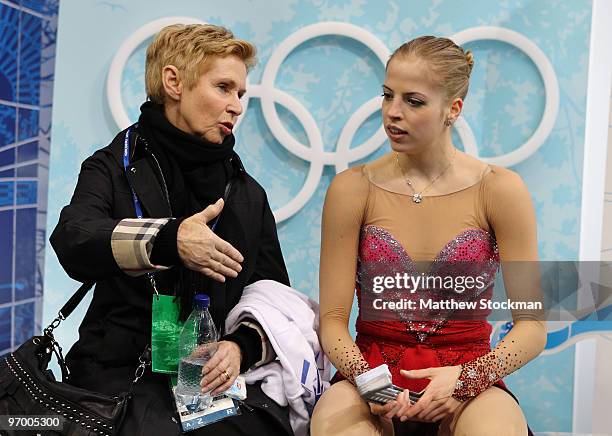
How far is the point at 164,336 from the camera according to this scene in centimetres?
222

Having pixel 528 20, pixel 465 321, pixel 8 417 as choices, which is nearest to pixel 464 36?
pixel 528 20

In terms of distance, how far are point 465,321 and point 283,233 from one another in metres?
1.04

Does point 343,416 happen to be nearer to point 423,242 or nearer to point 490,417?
point 490,417

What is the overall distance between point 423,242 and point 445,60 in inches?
20.2

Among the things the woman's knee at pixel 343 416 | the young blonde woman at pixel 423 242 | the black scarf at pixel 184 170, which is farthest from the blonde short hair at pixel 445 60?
the woman's knee at pixel 343 416

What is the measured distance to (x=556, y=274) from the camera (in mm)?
3166

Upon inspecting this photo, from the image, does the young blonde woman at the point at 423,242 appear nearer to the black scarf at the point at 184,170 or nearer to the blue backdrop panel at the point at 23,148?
the black scarf at the point at 184,170

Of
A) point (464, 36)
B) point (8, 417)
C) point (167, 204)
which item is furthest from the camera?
point (464, 36)

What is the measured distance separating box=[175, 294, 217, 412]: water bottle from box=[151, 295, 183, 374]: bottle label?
0.03 metres

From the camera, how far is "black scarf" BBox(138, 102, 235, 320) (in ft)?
7.47

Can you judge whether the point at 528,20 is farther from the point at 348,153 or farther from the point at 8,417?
the point at 8,417

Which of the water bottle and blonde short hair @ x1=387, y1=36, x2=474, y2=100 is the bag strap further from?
blonde short hair @ x1=387, y1=36, x2=474, y2=100

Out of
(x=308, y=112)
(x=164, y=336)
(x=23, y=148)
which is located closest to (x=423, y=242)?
(x=164, y=336)

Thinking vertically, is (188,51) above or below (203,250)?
above
